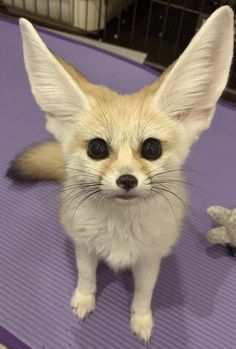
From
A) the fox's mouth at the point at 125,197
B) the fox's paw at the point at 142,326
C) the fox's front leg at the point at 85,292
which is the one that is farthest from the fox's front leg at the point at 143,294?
the fox's mouth at the point at 125,197

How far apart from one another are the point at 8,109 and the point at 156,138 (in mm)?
1015

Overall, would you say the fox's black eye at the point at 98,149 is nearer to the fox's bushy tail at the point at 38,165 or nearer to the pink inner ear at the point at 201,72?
Result: the pink inner ear at the point at 201,72

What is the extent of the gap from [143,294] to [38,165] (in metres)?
0.51

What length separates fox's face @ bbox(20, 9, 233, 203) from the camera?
2.19ft

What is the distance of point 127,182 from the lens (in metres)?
0.65

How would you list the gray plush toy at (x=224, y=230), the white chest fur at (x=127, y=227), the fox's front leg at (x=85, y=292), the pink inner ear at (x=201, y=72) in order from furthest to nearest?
the gray plush toy at (x=224, y=230), the fox's front leg at (x=85, y=292), the white chest fur at (x=127, y=227), the pink inner ear at (x=201, y=72)

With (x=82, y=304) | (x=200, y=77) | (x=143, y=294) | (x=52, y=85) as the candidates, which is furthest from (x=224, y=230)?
(x=52, y=85)

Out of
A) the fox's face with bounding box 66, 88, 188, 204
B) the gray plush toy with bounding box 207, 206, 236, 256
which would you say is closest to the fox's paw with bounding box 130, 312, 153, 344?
the gray plush toy with bounding box 207, 206, 236, 256

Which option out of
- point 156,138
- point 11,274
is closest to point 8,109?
point 11,274

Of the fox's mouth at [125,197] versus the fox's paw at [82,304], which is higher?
the fox's mouth at [125,197]

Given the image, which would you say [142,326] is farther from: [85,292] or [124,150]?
[124,150]

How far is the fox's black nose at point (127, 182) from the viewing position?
0.65 metres

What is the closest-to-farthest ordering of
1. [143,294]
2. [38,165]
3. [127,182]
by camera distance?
[127,182]
[143,294]
[38,165]

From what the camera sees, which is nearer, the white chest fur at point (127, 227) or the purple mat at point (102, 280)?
the white chest fur at point (127, 227)
